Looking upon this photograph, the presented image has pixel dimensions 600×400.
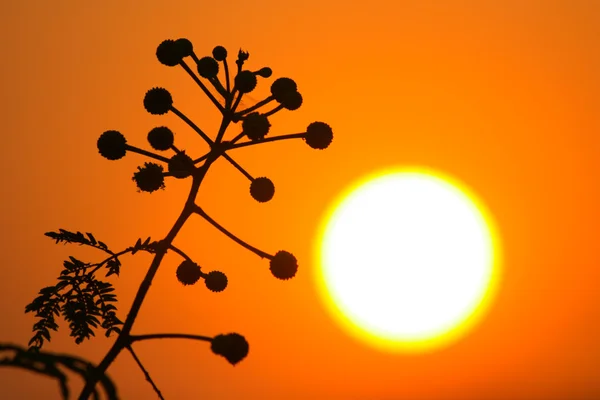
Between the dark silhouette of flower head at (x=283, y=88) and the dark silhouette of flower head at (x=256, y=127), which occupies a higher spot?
the dark silhouette of flower head at (x=283, y=88)

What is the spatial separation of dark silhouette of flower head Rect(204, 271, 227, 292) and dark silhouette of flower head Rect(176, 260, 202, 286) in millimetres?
79

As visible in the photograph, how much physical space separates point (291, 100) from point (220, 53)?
76 cm

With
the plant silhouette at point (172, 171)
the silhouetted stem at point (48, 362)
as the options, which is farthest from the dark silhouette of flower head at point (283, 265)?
the silhouetted stem at point (48, 362)

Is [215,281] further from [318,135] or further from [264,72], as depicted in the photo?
[264,72]

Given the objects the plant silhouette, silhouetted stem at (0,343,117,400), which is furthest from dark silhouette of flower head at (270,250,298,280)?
silhouetted stem at (0,343,117,400)

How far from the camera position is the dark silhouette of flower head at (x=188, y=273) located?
157 inches

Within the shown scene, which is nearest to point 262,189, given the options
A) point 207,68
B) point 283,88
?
point 283,88

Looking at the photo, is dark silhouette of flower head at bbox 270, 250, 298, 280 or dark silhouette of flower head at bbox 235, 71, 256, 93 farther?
dark silhouette of flower head at bbox 270, 250, 298, 280

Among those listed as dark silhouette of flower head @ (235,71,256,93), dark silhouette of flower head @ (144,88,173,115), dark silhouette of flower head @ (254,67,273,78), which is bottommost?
dark silhouette of flower head @ (235,71,256,93)

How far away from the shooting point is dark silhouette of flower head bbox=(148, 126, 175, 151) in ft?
13.7

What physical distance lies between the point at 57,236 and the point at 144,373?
1481mm

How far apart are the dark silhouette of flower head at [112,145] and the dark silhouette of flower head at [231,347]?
1.59 m

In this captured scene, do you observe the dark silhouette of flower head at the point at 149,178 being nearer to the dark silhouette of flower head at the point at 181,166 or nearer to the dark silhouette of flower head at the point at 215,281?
the dark silhouette of flower head at the point at 181,166

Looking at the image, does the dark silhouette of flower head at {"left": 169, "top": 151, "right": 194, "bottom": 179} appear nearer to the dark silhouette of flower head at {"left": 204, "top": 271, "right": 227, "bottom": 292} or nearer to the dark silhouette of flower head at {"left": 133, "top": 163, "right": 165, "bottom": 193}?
the dark silhouette of flower head at {"left": 133, "top": 163, "right": 165, "bottom": 193}
